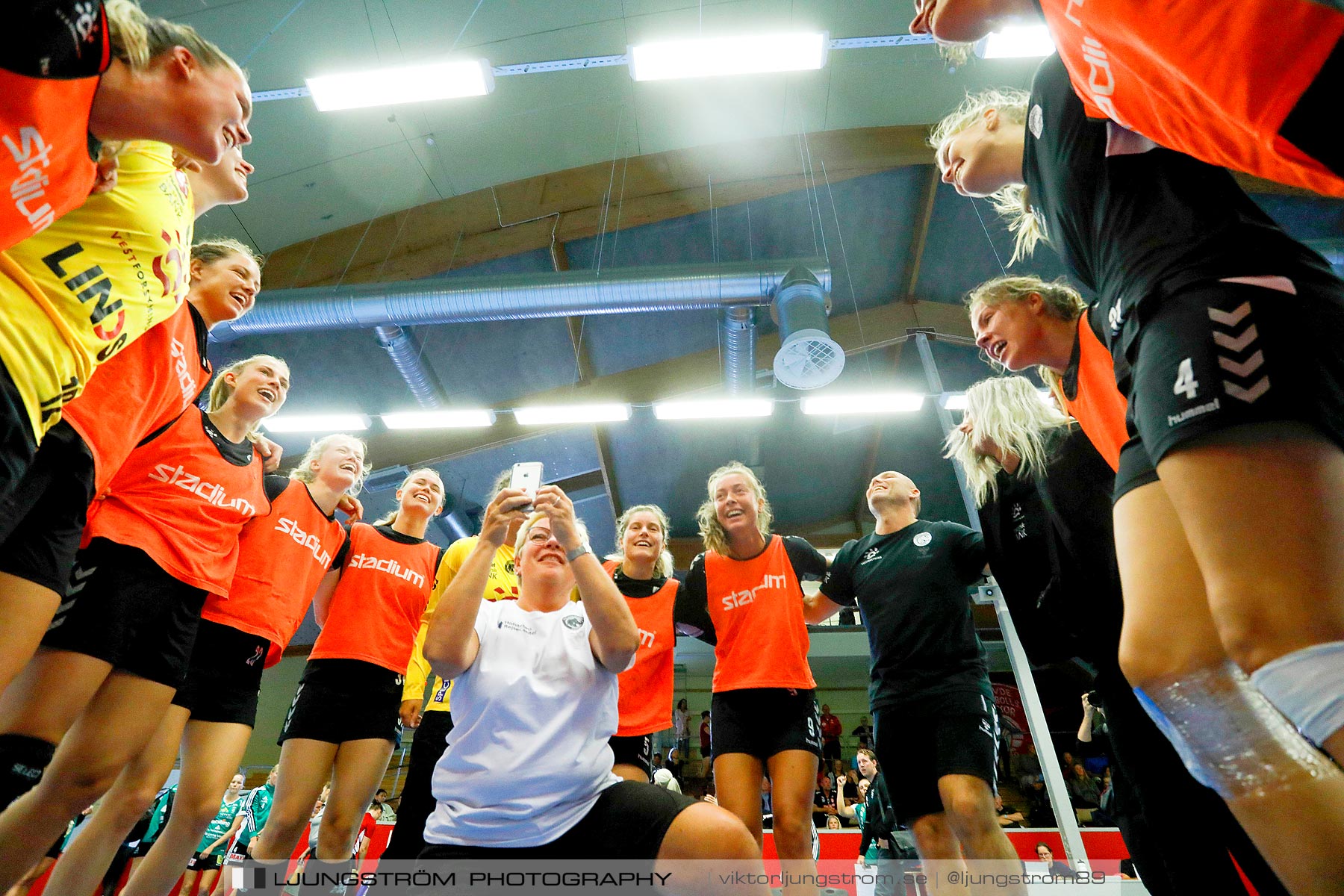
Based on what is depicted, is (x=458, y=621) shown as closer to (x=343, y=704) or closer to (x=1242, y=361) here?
(x=343, y=704)

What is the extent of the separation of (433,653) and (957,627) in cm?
181

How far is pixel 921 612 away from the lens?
2557 millimetres

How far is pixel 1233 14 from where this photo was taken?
30.8 inches

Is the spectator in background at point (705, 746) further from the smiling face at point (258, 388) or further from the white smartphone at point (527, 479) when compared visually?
the white smartphone at point (527, 479)

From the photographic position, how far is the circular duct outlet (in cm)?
620

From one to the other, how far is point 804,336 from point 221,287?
4789 mm

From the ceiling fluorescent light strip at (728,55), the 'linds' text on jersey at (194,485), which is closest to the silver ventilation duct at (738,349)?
the ceiling fluorescent light strip at (728,55)

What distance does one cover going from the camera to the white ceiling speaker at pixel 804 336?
623cm

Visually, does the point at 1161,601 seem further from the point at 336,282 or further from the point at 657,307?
the point at 336,282

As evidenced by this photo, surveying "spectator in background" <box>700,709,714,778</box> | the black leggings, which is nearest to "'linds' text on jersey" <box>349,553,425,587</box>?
the black leggings

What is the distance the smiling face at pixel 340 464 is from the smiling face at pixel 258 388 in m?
0.36

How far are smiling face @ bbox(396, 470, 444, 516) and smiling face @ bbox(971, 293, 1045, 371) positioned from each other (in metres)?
2.30

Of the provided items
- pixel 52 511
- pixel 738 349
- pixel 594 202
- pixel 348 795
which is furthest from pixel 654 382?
pixel 52 511

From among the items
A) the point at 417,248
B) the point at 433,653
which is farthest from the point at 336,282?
the point at 433,653
